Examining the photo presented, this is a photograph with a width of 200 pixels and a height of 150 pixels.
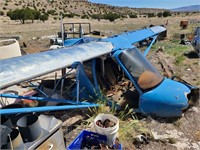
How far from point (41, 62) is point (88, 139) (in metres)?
1.74

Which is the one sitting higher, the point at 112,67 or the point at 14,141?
the point at 112,67

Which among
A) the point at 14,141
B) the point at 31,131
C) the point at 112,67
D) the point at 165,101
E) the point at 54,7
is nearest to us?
the point at 14,141

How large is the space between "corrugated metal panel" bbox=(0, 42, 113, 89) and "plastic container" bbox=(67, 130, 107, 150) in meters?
1.38

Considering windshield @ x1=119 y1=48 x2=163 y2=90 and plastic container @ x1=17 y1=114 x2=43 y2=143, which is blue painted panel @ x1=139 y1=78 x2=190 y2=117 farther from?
plastic container @ x1=17 y1=114 x2=43 y2=143

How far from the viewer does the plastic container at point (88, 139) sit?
4.27 m

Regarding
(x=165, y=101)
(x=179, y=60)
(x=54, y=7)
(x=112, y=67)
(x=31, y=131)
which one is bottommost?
(x=179, y=60)

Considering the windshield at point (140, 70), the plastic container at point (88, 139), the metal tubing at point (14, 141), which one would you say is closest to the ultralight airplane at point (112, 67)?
the windshield at point (140, 70)

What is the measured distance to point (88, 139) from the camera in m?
4.43

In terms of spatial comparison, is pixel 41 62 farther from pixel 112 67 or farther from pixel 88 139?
pixel 112 67

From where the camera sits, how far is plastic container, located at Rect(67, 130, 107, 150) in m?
4.27

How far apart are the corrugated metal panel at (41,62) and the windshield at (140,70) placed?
1.56 feet

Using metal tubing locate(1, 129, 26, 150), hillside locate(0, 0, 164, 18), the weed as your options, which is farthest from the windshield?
hillside locate(0, 0, 164, 18)

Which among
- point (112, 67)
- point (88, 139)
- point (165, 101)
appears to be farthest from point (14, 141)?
point (112, 67)

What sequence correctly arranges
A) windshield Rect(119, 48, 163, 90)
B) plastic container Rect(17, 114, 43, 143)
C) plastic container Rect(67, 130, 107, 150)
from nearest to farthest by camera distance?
1. plastic container Rect(17, 114, 43, 143)
2. plastic container Rect(67, 130, 107, 150)
3. windshield Rect(119, 48, 163, 90)
